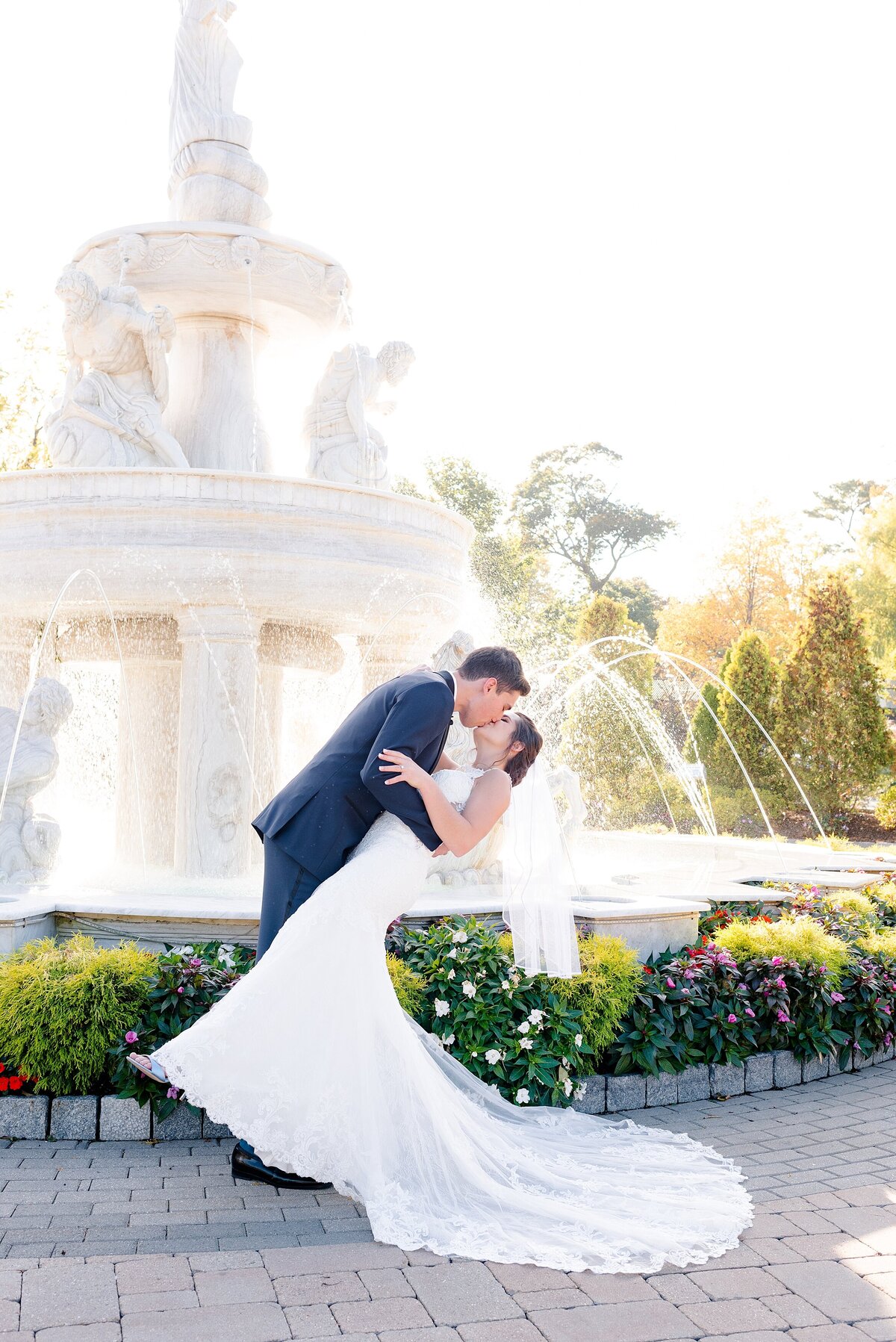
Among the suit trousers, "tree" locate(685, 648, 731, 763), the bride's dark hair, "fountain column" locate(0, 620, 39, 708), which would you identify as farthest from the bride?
"tree" locate(685, 648, 731, 763)

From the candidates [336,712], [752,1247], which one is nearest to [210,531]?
[336,712]

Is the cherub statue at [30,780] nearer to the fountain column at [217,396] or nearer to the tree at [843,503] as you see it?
the fountain column at [217,396]

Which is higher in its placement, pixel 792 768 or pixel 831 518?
pixel 831 518

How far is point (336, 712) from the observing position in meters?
10.6

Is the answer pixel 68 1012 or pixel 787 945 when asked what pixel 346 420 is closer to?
pixel 787 945

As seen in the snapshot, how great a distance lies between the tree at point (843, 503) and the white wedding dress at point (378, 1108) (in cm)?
4144

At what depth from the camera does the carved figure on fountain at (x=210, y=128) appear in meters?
9.11

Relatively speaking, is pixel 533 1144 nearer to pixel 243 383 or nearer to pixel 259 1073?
pixel 259 1073

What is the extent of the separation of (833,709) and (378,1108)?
1914cm

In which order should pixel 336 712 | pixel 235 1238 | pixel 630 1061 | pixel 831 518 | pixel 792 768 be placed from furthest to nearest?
pixel 831 518 → pixel 792 768 → pixel 336 712 → pixel 630 1061 → pixel 235 1238

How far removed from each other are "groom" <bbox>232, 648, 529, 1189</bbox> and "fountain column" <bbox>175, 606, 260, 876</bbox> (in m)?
3.47

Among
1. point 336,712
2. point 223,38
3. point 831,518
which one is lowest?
point 336,712

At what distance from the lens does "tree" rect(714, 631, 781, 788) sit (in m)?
22.1

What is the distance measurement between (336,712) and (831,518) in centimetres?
3718
